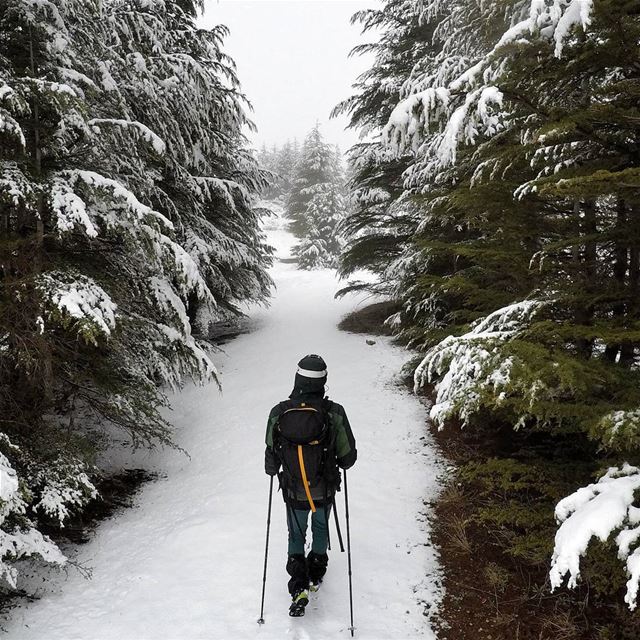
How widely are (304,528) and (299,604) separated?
65 centimetres

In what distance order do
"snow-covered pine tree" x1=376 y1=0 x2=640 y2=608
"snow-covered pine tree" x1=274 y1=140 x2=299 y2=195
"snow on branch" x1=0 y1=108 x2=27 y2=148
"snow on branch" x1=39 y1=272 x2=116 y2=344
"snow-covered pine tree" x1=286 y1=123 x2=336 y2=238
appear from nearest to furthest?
"snow-covered pine tree" x1=376 y1=0 x2=640 y2=608, "snow on branch" x1=0 y1=108 x2=27 y2=148, "snow on branch" x1=39 y1=272 x2=116 y2=344, "snow-covered pine tree" x1=286 y1=123 x2=336 y2=238, "snow-covered pine tree" x1=274 y1=140 x2=299 y2=195

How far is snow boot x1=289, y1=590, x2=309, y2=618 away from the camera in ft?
13.5

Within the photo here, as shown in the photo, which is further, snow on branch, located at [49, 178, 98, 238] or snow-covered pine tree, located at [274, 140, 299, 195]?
snow-covered pine tree, located at [274, 140, 299, 195]

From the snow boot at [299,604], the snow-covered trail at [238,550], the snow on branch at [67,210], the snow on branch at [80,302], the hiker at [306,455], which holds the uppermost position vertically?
the snow on branch at [67,210]

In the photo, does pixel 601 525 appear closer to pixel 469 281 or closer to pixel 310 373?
pixel 310 373

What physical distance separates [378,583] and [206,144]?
1012cm

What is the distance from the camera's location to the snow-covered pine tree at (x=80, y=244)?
16.7ft

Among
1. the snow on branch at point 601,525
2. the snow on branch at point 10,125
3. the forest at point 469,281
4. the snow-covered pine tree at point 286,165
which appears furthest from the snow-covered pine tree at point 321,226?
the snow-covered pine tree at point 286,165

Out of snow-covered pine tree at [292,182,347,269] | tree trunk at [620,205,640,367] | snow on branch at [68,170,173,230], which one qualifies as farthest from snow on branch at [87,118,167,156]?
snow-covered pine tree at [292,182,347,269]

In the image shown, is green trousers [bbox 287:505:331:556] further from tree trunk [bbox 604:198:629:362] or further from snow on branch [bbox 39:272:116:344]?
tree trunk [bbox 604:198:629:362]

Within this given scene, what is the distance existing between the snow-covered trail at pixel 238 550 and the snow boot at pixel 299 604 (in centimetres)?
8

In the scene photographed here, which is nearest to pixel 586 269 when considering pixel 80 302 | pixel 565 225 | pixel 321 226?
pixel 565 225

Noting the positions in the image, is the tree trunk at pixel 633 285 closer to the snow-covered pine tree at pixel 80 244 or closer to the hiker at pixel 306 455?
the hiker at pixel 306 455

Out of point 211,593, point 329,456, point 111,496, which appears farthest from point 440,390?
point 111,496
